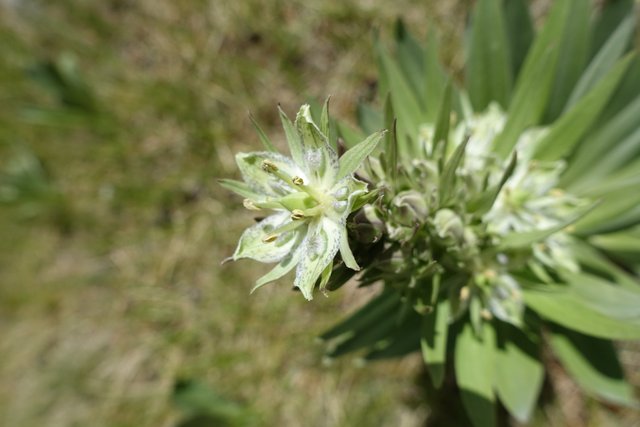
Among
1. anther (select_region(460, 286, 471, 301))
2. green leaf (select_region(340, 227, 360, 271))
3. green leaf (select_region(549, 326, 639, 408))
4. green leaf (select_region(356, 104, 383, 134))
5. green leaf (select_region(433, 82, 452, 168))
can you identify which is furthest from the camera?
green leaf (select_region(356, 104, 383, 134))

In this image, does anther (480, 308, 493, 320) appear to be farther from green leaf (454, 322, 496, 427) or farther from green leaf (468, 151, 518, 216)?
green leaf (468, 151, 518, 216)

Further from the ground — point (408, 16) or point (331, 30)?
point (331, 30)

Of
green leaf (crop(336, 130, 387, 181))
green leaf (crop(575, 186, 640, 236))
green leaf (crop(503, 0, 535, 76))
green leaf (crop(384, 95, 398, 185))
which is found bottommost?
green leaf (crop(575, 186, 640, 236))

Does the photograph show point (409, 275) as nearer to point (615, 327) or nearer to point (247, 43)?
point (615, 327)

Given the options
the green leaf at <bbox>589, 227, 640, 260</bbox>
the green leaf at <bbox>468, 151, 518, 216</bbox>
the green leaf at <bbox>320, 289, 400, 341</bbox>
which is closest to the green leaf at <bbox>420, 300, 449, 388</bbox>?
the green leaf at <bbox>320, 289, 400, 341</bbox>

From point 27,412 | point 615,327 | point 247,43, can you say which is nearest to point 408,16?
point 247,43

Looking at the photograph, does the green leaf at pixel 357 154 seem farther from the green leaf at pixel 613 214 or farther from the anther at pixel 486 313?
the green leaf at pixel 613 214
